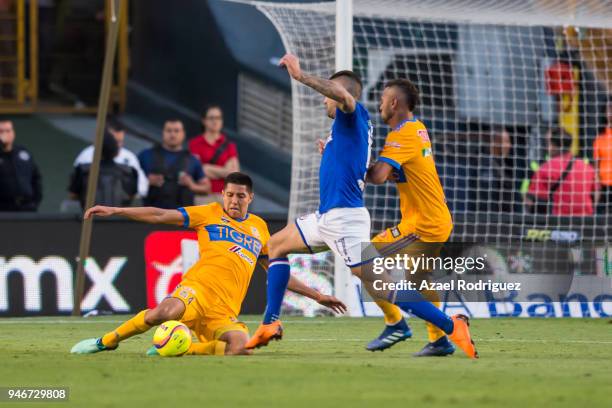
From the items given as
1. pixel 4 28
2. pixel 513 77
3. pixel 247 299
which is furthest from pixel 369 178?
pixel 4 28

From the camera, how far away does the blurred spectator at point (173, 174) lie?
15719mm

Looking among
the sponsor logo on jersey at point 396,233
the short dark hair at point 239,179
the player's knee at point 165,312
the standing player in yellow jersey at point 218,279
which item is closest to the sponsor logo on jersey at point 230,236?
the standing player in yellow jersey at point 218,279

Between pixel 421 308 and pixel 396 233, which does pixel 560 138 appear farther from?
pixel 421 308

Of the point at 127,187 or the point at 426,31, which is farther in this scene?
the point at 426,31

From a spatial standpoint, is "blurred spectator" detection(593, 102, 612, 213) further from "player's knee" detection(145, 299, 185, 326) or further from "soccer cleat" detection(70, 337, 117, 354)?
"soccer cleat" detection(70, 337, 117, 354)

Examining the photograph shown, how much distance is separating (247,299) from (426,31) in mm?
5456

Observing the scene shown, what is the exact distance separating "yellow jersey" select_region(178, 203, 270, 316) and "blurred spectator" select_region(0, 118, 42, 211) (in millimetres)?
6594

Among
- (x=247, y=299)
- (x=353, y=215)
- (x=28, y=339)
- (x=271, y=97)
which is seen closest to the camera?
(x=353, y=215)

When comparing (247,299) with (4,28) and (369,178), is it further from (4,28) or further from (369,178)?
(4,28)

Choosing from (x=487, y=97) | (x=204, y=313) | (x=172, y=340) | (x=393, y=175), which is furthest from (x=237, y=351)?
(x=487, y=97)

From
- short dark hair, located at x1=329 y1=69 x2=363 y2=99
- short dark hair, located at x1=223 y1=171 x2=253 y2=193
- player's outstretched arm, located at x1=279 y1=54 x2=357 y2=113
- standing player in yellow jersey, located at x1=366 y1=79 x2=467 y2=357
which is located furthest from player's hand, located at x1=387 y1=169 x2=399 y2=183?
short dark hair, located at x1=223 y1=171 x2=253 y2=193

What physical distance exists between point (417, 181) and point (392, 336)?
1.11 m

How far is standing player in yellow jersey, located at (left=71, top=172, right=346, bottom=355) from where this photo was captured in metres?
9.52

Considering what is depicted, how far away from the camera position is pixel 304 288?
9859mm
